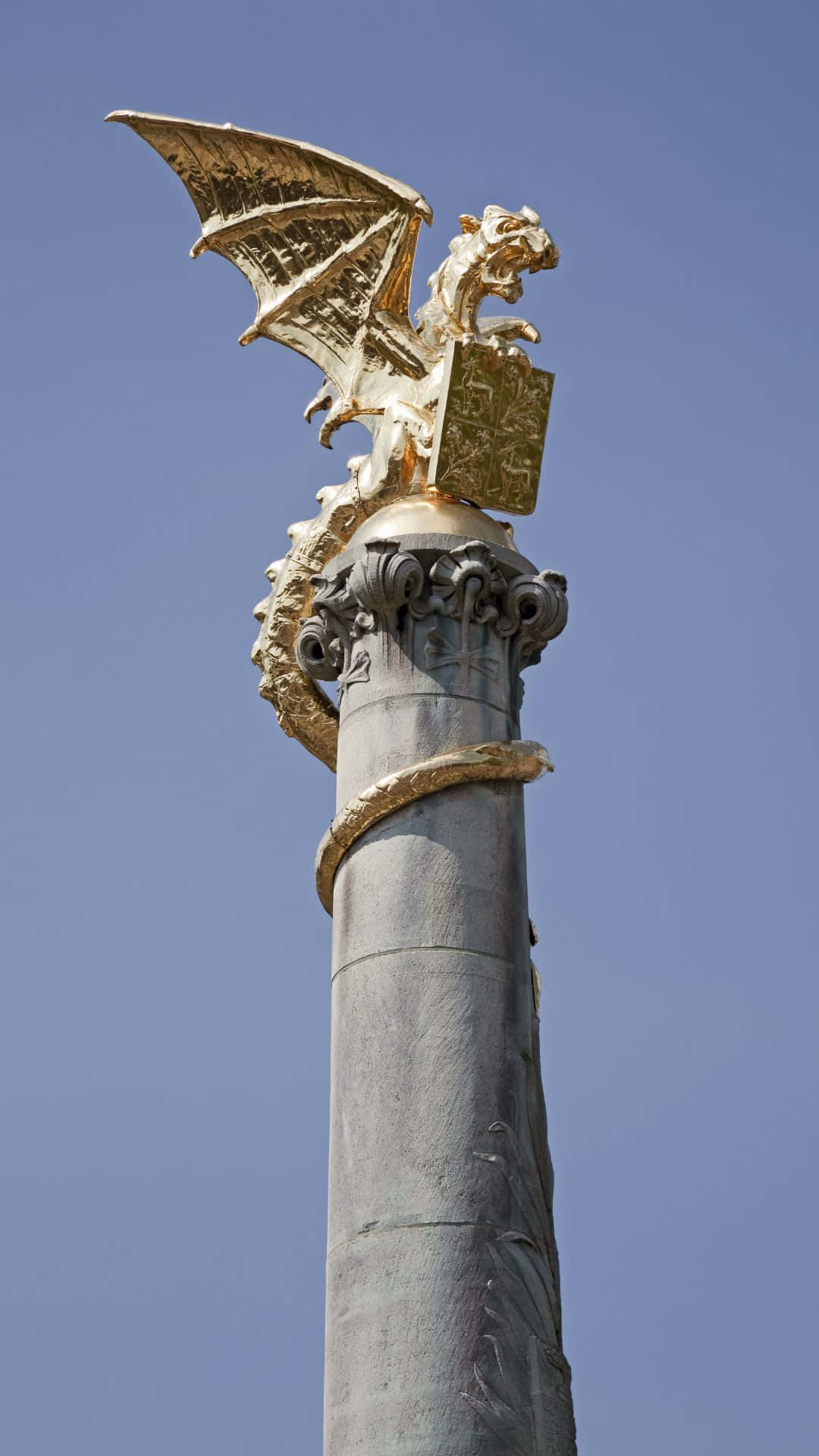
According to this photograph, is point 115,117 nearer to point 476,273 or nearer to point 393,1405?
point 476,273

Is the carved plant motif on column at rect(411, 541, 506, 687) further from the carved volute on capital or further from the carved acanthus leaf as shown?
the carved acanthus leaf

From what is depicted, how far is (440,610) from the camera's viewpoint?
1316cm

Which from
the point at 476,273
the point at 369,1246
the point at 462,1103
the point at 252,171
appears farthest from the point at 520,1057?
the point at 252,171

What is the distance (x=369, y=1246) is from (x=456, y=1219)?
0.51 meters

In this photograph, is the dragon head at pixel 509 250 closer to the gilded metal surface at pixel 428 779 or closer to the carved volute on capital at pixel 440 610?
the carved volute on capital at pixel 440 610

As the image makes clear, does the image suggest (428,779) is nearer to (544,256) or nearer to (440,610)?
(440,610)

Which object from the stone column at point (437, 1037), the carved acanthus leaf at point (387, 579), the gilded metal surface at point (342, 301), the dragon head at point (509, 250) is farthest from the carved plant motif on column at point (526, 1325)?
the dragon head at point (509, 250)

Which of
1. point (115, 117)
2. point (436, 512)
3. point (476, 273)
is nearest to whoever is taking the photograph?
point (436, 512)

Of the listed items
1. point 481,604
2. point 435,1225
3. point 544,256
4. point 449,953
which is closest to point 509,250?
point 544,256

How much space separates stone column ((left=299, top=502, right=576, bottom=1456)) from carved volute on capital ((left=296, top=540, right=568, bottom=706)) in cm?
1

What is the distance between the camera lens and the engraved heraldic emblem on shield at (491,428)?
46.1 ft

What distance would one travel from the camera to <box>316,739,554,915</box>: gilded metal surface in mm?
12516

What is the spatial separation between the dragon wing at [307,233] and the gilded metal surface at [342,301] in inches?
0.4

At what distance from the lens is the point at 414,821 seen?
12508mm
